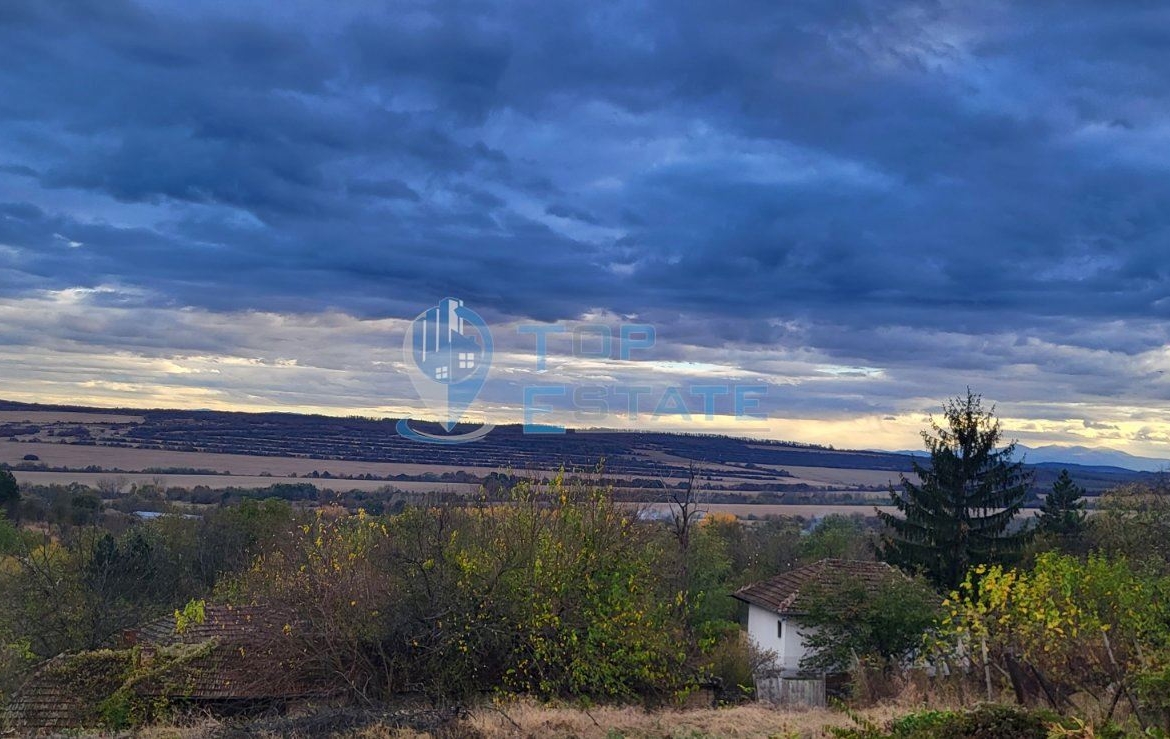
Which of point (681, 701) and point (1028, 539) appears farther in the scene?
point (1028, 539)

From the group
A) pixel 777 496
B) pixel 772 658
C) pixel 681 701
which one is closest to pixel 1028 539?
pixel 772 658

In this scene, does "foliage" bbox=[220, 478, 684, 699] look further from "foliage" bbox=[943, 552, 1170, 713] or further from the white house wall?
the white house wall

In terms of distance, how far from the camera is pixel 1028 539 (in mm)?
37688

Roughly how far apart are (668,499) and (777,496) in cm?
8252

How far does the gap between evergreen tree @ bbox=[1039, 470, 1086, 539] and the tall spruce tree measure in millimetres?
8483

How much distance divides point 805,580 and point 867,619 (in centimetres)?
781

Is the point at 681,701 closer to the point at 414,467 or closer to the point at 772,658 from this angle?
the point at 772,658

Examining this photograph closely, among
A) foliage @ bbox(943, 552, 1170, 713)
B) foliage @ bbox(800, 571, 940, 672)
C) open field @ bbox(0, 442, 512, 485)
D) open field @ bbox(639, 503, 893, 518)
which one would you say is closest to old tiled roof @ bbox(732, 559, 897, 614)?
foliage @ bbox(800, 571, 940, 672)

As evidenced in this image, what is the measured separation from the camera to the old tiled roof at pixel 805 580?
29.0 meters

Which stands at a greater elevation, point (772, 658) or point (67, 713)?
point (67, 713)

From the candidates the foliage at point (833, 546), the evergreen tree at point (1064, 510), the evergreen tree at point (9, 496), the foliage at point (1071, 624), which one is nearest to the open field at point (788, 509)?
the foliage at point (833, 546)

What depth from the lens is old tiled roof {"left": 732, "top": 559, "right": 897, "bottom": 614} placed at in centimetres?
2905

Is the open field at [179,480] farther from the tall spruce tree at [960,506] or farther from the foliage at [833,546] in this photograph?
the tall spruce tree at [960,506]

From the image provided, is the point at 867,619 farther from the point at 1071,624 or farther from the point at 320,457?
the point at 320,457
